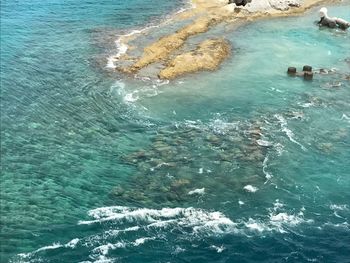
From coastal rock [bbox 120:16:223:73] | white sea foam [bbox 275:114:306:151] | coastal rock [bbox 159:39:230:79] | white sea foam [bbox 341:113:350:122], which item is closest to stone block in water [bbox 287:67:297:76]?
coastal rock [bbox 159:39:230:79]

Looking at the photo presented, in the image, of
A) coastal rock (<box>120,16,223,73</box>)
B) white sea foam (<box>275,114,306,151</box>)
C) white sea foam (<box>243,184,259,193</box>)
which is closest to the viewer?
white sea foam (<box>243,184,259,193</box>)

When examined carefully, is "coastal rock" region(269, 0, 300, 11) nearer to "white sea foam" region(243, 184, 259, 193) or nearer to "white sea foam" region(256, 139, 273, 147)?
"white sea foam" region(256, 139, 273, 147)

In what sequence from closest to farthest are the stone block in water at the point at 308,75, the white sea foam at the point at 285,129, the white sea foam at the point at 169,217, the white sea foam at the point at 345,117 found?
the white sea foam at the point at 169,217, the white sea foam at the point at 285,129, the white sea foam at the point at 345,117, the stone block in water at the point at 308,75

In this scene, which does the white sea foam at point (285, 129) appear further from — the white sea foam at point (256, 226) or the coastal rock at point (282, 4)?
the coastal rock at point (282, 4)

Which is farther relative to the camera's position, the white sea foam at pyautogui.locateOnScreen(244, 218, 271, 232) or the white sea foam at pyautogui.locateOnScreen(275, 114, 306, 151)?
the white sea foam at pyautogui.locateOnScreen(275, 114, 306, 151)

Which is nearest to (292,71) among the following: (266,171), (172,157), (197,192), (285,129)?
(285,129)

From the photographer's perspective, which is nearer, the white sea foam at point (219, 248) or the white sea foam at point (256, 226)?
the white sea foam at point (219, 248)

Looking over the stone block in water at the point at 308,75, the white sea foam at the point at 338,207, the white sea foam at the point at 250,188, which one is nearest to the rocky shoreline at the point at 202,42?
the stone block in water at the point at 308,75
